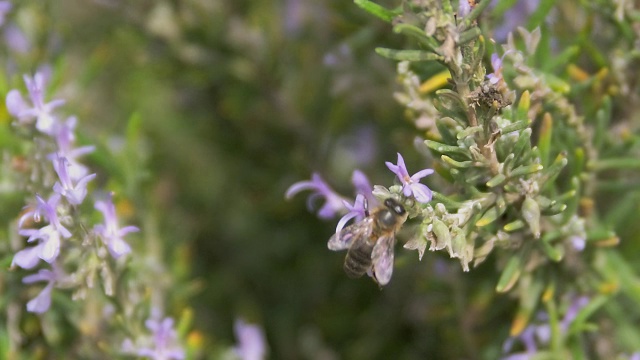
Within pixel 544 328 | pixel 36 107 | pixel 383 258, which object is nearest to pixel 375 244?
pixel 383 258

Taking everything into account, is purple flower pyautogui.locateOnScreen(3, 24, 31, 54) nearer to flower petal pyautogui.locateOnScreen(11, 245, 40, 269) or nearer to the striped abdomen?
flower petal pyautogui.locateOnScreen(11, 245, 40, 269)

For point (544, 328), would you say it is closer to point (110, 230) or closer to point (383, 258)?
point (383, 258)

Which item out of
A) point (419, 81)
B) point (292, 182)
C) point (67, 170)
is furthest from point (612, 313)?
point (67, 170)

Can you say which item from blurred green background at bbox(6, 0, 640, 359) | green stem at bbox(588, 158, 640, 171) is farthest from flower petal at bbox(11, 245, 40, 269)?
green stem at bbox(588, 158, 640, 171)

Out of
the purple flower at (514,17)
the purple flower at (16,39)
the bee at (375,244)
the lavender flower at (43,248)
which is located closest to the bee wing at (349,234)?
the bee at (375,244)

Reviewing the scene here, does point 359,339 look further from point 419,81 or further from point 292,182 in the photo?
point 419,81
